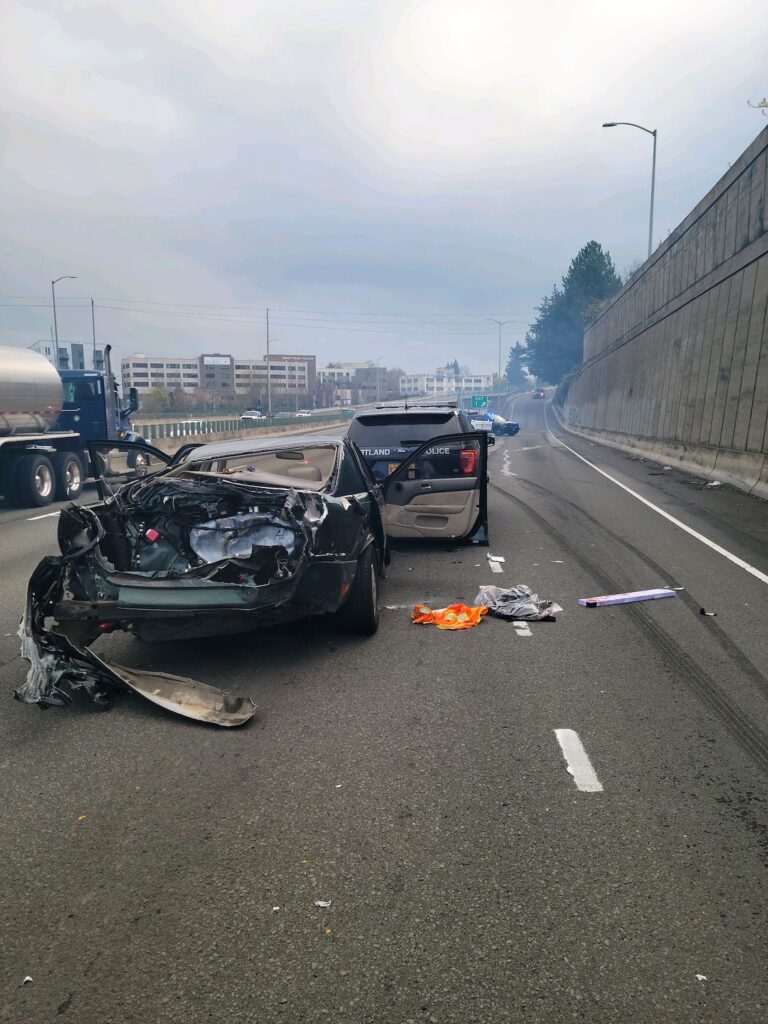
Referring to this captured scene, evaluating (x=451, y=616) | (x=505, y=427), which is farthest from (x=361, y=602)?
(x=505, y=427)

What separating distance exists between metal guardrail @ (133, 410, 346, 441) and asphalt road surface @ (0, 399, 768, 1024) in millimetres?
29885

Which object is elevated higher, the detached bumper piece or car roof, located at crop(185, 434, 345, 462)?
car roof, located at crop(185, 434, 345, 462)

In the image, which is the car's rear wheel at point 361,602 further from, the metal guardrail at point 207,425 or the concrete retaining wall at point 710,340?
the metal guardrail at point 207,425

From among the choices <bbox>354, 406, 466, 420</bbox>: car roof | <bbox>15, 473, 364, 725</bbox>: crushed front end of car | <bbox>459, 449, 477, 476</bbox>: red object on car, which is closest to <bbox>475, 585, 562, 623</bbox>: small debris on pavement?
<bbox>15, 473, 364, 725</bbox>: crushed front end of car

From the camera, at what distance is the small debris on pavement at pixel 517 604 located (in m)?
7.26

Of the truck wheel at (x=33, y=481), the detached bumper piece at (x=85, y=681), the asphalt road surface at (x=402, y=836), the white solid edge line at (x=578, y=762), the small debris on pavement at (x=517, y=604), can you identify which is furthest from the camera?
the truck wheel at (x=33, y=481)

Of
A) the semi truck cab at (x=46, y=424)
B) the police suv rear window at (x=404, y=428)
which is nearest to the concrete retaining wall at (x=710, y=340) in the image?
the police suv rear window at (x=404, y=428)

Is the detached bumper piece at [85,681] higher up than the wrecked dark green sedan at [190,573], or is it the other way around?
the wrecked dark green sedan at [190,573]

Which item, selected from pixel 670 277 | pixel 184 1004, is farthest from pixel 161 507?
pixel 670 277

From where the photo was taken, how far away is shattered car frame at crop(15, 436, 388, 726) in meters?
5.10

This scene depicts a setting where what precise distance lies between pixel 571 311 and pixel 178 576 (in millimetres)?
102676

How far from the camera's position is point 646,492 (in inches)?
720

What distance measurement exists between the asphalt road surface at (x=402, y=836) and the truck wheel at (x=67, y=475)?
12.8m

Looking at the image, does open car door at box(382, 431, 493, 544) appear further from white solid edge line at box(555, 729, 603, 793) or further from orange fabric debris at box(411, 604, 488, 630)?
white solid edge line at box(555, 729, 603, 793)
